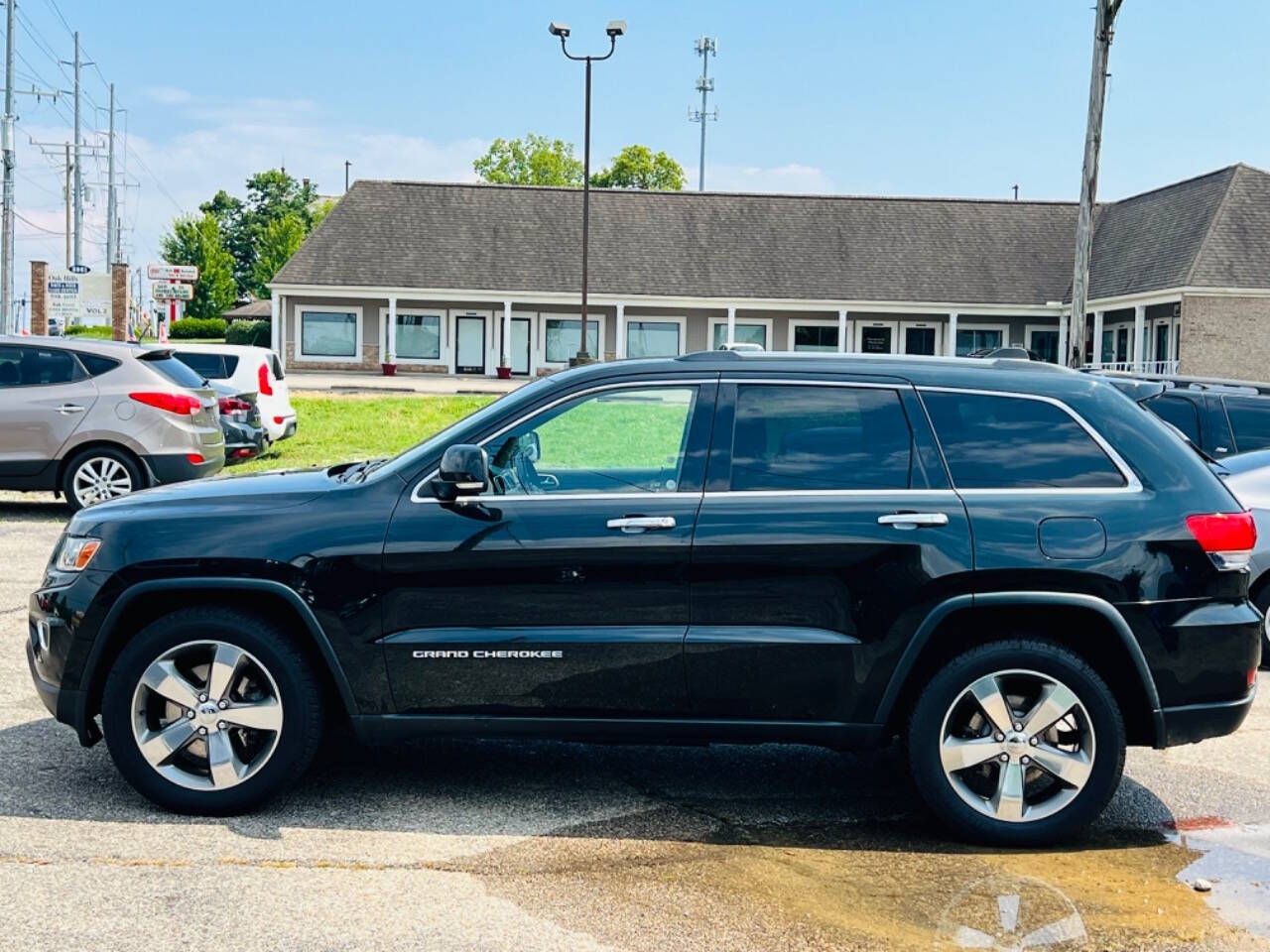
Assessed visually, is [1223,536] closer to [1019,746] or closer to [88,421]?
[1019,746]

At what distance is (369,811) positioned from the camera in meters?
5.33

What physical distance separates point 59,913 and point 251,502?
1.66 metres

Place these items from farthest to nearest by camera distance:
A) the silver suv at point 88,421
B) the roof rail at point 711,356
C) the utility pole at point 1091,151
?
the utility pole at point 1091,151
the silver suv at point 88,421
the roof rail at point 711,356

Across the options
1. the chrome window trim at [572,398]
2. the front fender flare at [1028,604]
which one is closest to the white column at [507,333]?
the chrome window trim at [572,398]

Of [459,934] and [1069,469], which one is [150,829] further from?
[1069,469]

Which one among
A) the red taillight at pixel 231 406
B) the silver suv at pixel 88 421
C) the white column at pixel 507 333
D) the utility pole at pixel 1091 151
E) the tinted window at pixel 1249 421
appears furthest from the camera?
the white column at pixel 507 333

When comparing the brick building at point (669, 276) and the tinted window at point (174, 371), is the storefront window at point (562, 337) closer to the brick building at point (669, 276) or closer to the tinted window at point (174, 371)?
the brick building at point (669, 276)

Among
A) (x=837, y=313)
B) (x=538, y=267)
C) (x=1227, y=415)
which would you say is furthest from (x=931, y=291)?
(x=1227, y=415)

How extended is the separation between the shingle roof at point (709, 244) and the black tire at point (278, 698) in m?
39.1

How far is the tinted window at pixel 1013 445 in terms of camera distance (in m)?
5.16

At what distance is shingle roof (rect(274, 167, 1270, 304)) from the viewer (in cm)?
4384

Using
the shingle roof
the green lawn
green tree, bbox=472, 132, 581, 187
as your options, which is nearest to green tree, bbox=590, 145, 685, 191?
green tree, bbox=472, 132, 581, 187

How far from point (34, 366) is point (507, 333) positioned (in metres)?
30.9

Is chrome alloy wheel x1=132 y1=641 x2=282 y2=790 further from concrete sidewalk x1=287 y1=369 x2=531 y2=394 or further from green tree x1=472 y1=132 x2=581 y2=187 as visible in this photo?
green tree x1=472 y1=132 x2=581 y2=187
